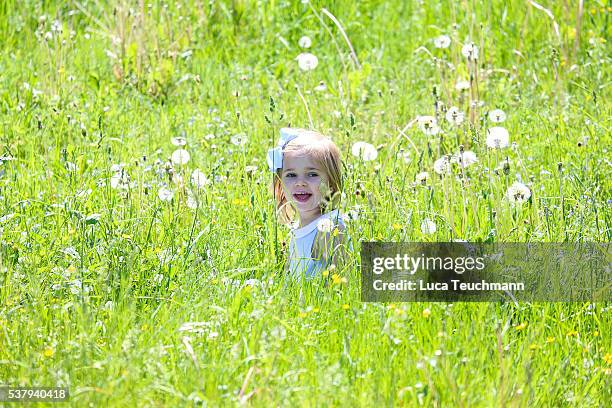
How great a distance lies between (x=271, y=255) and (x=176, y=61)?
2724 millimetres

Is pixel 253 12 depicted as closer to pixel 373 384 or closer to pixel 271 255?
pixel 271 255

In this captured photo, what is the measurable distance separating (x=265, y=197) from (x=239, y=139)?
0.61 m

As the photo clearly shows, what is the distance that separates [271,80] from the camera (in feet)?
19.4

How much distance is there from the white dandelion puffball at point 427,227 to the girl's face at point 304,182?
0.50 m

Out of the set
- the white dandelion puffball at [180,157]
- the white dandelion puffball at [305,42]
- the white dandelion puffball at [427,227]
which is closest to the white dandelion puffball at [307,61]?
the white dandelion puffball at [305,42]

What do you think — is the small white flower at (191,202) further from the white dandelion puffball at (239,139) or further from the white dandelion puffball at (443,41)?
the white dandelion puffball at (443,41)

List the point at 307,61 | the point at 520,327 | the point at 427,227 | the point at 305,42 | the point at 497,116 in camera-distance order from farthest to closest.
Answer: the point at 305,42 → the point at 307,61 → the point at 497,116 → the point at 427,227 → the point at 520,327

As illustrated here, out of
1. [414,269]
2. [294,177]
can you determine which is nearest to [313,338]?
[414,269]

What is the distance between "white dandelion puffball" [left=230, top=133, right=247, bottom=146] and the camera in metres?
4.61

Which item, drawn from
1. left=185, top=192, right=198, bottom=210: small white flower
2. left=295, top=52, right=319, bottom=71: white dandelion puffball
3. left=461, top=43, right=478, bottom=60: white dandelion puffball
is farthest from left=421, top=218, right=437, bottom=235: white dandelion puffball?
left=295, top=52, right=319, bottom=71: white dandelion puffball

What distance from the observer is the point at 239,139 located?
15.8 feet

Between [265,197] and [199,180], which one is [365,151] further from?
[199,180]

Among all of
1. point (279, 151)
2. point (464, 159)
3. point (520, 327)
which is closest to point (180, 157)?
point (279, 151)

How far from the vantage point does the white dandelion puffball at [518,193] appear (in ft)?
12.4
